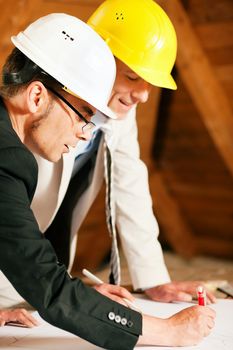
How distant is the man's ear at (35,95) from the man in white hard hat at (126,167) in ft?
1.82

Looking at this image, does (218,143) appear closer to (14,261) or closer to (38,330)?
(38,330)

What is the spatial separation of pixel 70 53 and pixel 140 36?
1.98 ft

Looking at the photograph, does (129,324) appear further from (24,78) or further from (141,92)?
(141,92)

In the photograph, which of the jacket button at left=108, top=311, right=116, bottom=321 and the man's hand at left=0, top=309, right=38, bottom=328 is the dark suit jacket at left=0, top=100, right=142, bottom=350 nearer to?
the jacket button at left=108, top=311, right=116, bottom=321

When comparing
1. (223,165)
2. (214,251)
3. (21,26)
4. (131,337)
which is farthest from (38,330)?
(214,251)

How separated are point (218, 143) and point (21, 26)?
1864mm

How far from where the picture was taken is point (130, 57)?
1.80 metres

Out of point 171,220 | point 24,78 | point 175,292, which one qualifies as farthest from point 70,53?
point 171,220

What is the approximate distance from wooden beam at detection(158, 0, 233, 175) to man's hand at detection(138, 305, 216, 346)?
2.20 metres

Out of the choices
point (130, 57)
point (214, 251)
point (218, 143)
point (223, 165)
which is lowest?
point (214, 251)

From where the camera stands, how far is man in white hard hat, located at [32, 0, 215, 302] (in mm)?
1769

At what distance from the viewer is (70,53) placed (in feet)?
4.13

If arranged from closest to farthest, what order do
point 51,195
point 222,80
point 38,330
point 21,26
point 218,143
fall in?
point 38,330
point 51,195
point 21,26
point 222,80
point 218,143

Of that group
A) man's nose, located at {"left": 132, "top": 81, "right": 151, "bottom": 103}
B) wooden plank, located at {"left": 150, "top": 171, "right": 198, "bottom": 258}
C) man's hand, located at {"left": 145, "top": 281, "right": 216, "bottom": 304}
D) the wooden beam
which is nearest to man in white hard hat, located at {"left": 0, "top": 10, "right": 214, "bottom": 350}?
man's hand, located at {"left": 145, "top": 281, "right": 216, "bottom": 304}
